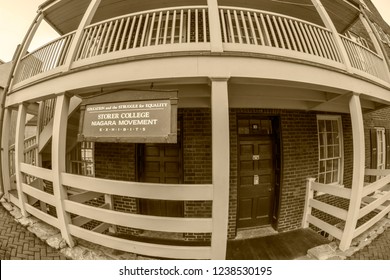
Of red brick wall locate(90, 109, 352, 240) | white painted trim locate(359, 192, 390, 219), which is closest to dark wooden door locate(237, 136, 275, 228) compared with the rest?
red brick wall locate(90, 109, 352, 240)

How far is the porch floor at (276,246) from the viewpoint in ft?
11.2

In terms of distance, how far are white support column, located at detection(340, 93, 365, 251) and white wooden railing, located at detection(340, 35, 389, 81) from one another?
3.38 ft

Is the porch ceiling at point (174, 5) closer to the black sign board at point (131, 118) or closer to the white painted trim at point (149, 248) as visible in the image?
the black sign board at point (131, 118)

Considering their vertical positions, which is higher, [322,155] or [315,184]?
[322,155]

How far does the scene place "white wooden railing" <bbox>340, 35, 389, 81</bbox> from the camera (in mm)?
3658

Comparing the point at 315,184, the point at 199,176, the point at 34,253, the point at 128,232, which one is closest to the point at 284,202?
the point at 315,184

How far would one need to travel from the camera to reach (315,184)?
4254 millimetres

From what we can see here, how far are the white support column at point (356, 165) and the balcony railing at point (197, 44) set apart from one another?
0.74 metres

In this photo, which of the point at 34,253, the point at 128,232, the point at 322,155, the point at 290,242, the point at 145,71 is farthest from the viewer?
the point at 322,155

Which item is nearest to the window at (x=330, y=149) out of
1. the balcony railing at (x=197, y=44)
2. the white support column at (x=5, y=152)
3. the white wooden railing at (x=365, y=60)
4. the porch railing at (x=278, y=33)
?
the white wooden railing at (x=365, y=60)

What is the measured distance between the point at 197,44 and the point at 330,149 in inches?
184

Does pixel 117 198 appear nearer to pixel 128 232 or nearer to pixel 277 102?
pixel 128 232
